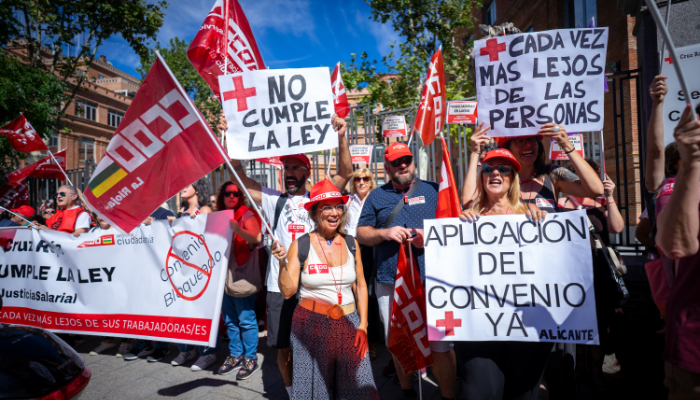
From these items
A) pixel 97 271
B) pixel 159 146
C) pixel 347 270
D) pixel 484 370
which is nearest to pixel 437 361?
pixel 484 370

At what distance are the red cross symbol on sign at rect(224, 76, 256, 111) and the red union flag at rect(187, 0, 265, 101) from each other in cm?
56

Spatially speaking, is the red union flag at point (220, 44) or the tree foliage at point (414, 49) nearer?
the red union flag at point (220, 44)

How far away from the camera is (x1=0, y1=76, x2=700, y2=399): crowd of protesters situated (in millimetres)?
1702

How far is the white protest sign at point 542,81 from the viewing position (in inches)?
113

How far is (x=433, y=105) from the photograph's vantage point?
15.7 feet

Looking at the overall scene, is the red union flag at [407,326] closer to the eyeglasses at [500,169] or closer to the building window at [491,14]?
the eyeglasses at [500,169]

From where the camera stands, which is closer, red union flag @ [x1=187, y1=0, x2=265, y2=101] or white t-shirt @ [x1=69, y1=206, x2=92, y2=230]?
red union flag @ [x1=187, y1=0, x2=265, y2=101]

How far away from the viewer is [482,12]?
20.4m

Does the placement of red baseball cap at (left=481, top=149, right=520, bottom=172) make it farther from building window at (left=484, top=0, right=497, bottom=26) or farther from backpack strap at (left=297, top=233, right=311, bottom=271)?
building window at (left=484, top=0, right=497, bottom=26)

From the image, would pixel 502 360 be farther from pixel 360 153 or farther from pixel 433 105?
pixel 360 153

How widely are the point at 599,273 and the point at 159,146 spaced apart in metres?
3.45

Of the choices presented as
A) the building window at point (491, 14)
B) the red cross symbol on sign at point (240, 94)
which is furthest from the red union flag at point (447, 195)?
the building window at point (491, 14)

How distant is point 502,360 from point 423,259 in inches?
38.8

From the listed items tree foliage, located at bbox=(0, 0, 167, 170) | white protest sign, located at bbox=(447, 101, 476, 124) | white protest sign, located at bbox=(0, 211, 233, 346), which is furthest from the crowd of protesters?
tree foliage, located at bbox=(0, 0, 167, 170)
